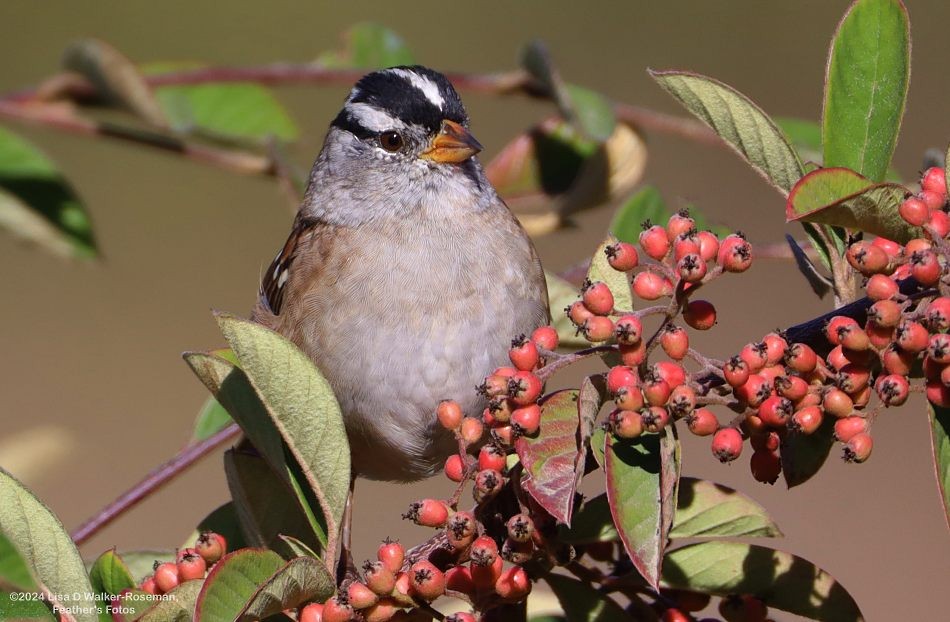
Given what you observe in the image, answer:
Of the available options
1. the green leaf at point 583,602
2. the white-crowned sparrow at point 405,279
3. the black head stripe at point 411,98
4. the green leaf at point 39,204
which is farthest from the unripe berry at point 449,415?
the green leaf at point 39,204

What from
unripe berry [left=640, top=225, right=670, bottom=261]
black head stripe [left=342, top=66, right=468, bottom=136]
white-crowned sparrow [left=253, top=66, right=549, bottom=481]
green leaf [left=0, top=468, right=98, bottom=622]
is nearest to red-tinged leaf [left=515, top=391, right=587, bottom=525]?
unripe berry [left=640, top=225, right=670, bottom=261]

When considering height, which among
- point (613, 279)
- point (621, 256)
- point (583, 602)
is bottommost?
point (583, 602)

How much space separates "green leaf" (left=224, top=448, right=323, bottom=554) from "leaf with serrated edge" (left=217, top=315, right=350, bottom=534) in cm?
26

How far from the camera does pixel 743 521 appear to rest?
5.42 feet

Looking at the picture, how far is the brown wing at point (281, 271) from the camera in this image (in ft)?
9.04

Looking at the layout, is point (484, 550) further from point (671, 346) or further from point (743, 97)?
point (743, 97)

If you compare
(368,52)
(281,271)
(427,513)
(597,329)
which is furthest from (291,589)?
(368,52)

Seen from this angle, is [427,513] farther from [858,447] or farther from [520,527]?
[858,447]

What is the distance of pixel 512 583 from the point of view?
1557 millimetres

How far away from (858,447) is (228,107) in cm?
214

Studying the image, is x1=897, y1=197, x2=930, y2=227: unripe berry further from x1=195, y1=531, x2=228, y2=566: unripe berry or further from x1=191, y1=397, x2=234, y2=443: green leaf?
x1=191, y1=397, x2=234, y2=443: green leaf

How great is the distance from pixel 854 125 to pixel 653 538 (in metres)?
0.73

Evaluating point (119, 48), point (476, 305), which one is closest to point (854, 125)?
point (476, 305)

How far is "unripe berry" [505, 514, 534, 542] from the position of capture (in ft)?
4.92
